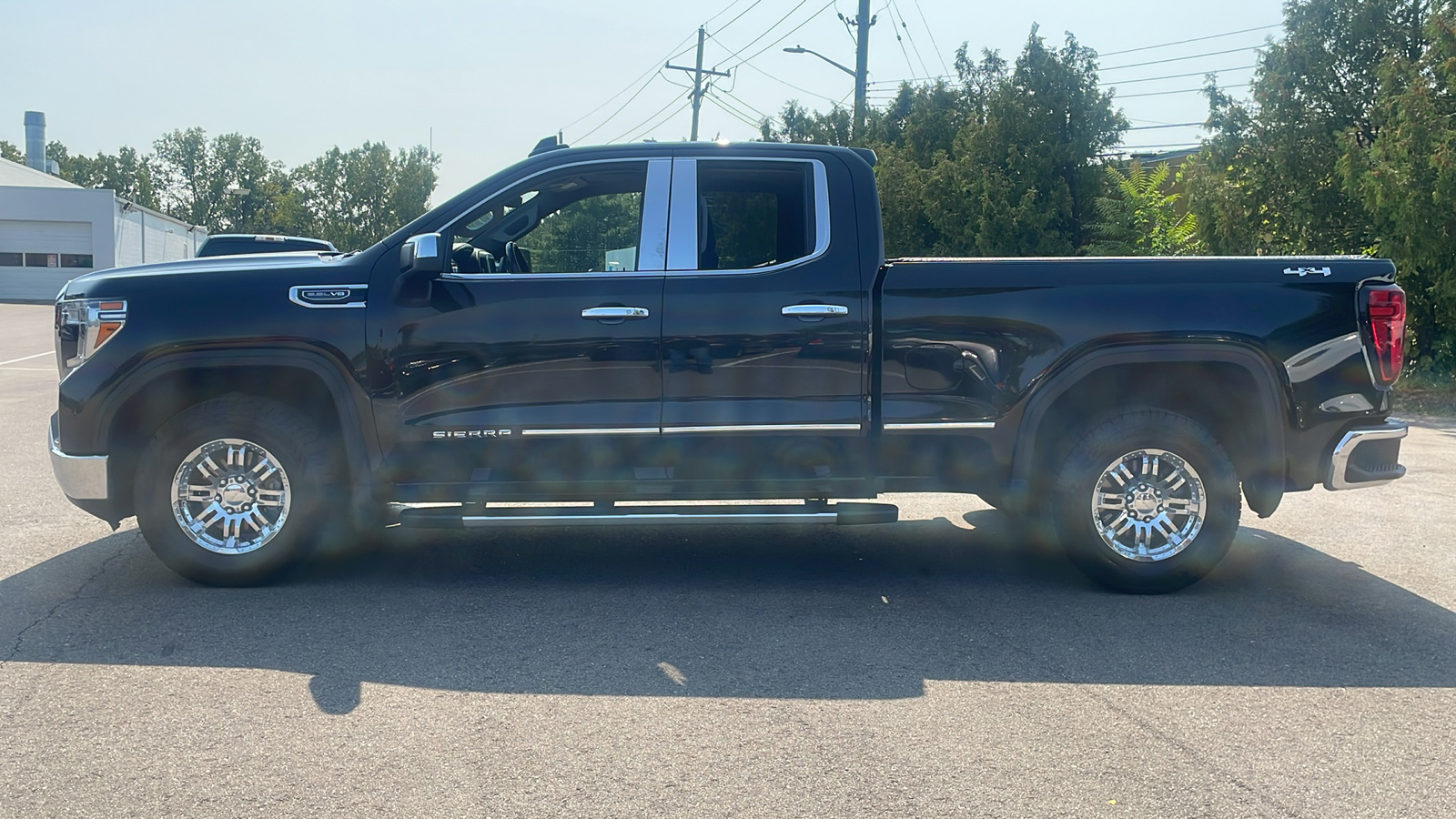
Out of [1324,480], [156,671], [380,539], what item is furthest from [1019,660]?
[380,539]

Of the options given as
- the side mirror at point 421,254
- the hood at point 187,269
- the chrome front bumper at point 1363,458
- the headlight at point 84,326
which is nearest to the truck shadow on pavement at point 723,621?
the chrome front bumper at point 1363,458

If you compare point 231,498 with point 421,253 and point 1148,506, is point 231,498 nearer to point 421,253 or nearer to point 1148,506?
point 421,253

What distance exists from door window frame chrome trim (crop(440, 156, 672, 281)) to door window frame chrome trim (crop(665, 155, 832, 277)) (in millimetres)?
36

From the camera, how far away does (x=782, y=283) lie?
591cm

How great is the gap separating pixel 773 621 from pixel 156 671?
2.52m

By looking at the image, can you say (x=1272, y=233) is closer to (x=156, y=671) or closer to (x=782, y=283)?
(x=782, y=283)

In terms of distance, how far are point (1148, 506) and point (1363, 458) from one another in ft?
3.38

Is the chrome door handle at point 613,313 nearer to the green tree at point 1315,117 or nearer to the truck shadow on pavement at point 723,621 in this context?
the truck shadow on pavement at point 723,621

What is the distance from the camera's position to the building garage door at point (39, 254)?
55.5m

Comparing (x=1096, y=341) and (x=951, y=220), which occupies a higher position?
(x=951, y=220)

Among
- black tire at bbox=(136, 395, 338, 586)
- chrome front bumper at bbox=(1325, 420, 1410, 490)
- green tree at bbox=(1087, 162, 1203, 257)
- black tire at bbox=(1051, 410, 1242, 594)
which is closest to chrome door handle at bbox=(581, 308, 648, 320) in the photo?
black tire at bbox=(136, 395, 338, 586)

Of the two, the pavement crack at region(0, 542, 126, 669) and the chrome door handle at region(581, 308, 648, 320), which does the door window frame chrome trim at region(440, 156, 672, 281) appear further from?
the pavement crack at region(0, 542, 126, 669)

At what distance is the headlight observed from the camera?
5875mm

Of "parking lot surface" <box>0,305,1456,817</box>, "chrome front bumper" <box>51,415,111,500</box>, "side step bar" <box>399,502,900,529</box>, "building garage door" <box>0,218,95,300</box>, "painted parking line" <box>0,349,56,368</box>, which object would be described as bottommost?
"parking lot surface" <box>0,305,1456,817</box>
